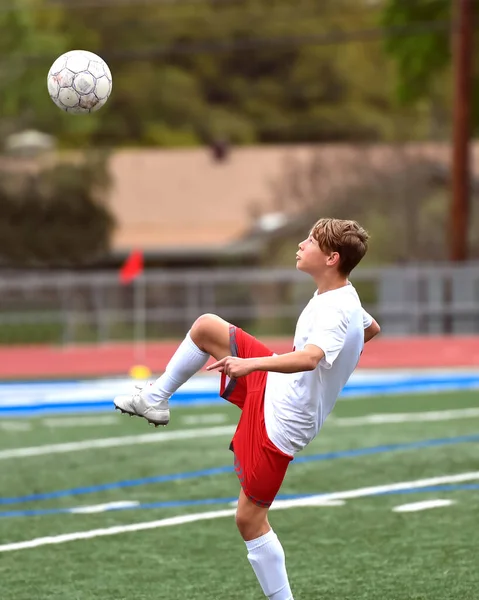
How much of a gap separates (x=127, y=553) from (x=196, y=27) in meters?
62.0

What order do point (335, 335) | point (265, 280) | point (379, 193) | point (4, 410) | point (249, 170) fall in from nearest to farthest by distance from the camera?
point (335, 335) → point (4, 410) → point (265, 280) → point (379, 193) → point (249, 170)

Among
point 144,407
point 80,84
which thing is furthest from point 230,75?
point 144,407

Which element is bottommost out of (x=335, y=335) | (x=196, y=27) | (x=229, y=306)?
(x=229, y=306)

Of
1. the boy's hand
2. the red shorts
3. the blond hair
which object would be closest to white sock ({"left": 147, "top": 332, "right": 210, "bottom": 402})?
the red shorts

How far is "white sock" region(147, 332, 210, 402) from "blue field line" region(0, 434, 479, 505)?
12.3 ft

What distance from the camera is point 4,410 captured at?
15914 mm

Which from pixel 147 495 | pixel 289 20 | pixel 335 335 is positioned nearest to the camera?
pixel 335 335

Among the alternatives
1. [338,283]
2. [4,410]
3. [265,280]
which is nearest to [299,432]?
[338,283]

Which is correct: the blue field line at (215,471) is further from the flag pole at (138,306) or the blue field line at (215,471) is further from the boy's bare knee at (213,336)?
the flag pole at (138,306)

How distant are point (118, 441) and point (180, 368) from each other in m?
6.93

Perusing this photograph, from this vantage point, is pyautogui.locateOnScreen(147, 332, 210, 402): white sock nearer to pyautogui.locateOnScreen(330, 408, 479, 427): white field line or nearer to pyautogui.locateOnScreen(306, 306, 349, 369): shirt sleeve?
pyautogui.locateOnScreen(306, 306, 349, 369): shirt sleeve

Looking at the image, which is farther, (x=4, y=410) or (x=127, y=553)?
(x=4, y=410)

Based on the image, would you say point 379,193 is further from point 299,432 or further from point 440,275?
point 299,432

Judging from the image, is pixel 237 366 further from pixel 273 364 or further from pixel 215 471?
pixel 215 471
